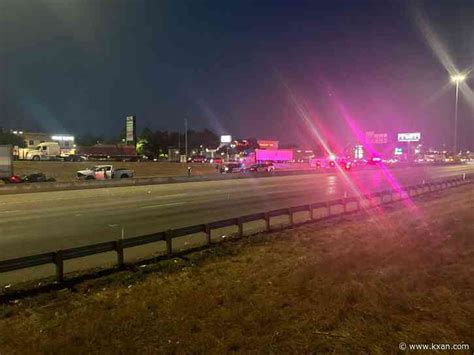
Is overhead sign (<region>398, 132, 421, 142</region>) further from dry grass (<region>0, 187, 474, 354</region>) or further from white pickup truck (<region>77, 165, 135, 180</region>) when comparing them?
dry grass (<region>0, 187, 474, 354</region>)

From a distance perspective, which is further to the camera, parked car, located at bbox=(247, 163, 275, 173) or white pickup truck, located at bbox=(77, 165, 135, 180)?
parked car, located at bbox=(247, 163, 275, 173)

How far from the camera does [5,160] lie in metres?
37.3

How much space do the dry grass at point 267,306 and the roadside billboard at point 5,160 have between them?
3175cm

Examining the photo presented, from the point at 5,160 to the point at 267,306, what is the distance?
35988 mm

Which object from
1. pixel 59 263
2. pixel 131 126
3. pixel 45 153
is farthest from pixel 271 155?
pixel 59 263

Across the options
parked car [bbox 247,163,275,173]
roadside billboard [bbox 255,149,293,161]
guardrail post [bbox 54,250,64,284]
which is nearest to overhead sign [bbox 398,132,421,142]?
roadside billboard [bbox 255,149,293,161]

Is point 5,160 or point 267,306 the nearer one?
point 267,306

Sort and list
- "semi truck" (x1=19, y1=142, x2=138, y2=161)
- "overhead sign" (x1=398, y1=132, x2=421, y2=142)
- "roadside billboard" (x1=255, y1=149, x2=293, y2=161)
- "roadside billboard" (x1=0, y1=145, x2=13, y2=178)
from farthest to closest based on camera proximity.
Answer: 1. "overhead sign" (x1=398, y1=132, x2=421, y2=142)
2. "roadside billboard" (x1=255, y1=149, x2=293, y2=161)
3. "semi truck" (x1=19, y1=142, x2=138, y2=161)
4. "roadside billboard" (x1=0, y1=145, x2=13, y2=178)

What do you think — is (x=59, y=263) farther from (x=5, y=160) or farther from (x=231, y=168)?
(x=231, y=168)

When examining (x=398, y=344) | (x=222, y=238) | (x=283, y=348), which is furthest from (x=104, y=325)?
(x=222, y=238)

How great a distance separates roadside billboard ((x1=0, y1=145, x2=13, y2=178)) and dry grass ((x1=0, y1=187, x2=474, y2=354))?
104ft

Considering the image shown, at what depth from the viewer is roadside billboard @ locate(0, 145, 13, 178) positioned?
121 ft

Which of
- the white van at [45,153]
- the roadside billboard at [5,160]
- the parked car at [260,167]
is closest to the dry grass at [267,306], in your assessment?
the roadside billboard at [5,160]

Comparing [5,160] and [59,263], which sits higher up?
[5,160]
